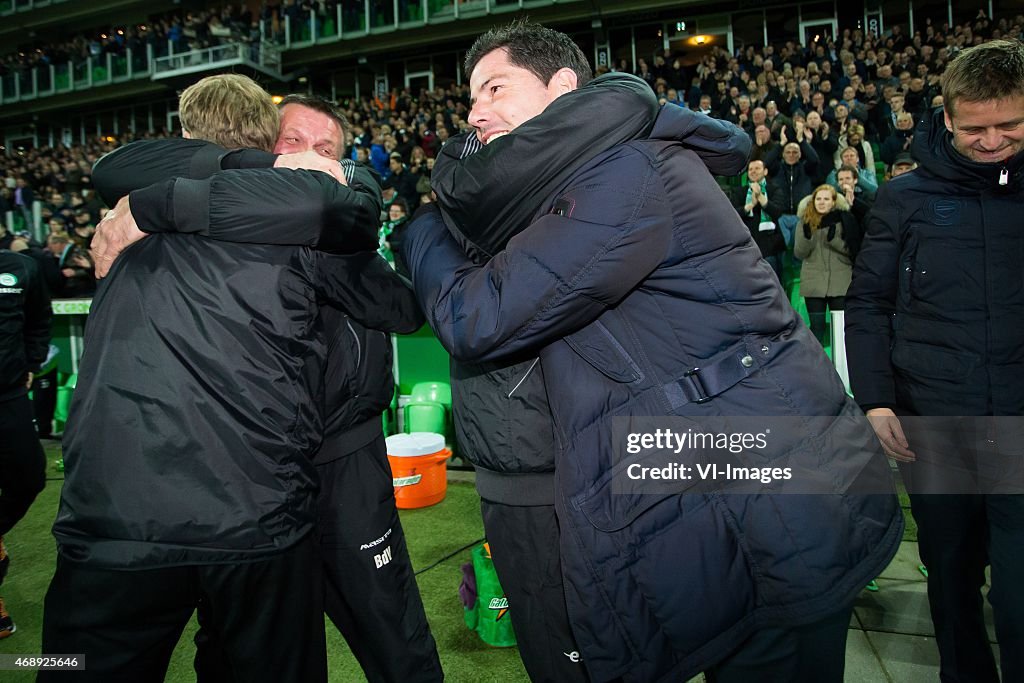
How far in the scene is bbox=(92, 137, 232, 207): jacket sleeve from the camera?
5.00 feet

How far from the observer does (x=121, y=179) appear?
155 centimetres

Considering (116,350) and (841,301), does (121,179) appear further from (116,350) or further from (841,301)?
(841,301)

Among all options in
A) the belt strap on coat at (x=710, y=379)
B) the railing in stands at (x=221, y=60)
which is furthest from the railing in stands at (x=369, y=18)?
the belt strap on coat at (x=710, y=379)

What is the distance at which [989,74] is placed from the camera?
1.77 meters

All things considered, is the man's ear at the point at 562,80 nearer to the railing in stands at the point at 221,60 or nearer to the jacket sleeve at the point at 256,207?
the jacket sleeve at the point at 256,207

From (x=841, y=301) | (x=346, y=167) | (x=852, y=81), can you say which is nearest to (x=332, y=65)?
(x=852, y=81)

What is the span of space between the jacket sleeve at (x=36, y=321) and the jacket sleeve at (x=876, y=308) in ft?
13.2

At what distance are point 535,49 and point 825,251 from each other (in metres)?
5.44

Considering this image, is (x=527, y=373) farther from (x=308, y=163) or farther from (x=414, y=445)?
(x=414, y=445)

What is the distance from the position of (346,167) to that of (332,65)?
82.8 ft

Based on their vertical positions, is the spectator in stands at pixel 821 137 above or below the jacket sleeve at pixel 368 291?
above

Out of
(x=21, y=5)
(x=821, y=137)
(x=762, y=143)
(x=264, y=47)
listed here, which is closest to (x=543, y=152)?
(x=762, y=143)

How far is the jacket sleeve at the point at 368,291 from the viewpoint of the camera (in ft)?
5.26

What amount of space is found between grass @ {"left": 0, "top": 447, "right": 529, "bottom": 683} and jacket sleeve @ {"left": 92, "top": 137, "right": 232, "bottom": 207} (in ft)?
6.45
